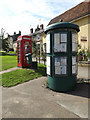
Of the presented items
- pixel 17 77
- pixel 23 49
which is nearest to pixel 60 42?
pixel 17 77

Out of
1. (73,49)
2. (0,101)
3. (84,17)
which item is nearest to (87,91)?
(73,49)

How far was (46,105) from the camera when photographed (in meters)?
3.22

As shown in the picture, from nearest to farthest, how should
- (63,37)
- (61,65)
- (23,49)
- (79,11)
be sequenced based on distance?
(63,37) < (61,65) < (23,49) < (79,11)

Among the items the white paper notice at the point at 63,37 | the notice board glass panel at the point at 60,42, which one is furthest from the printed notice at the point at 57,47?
the white paper notice at the point at 63,37

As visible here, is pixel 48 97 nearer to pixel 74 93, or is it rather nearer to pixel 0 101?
pixel 74 93

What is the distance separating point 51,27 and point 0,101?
10.8ft

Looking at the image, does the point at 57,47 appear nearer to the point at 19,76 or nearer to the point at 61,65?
the point at 61,65

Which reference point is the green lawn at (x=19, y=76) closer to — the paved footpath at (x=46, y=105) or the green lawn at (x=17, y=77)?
the green lawn at (x=17, y=77)

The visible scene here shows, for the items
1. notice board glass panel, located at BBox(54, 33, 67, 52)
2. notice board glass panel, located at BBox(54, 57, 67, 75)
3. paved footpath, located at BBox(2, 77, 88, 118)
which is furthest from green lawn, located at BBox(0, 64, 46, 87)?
notice board glass panel, located at BBox(54, 33, 67, 52)

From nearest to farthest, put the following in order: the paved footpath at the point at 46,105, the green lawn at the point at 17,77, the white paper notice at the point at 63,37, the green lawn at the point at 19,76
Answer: the paved footpath at the point at 46,105 < the white paper notice at the point at 63,37 < the green lawn at the point at 17,77 < the green lawn at the point at 19,76

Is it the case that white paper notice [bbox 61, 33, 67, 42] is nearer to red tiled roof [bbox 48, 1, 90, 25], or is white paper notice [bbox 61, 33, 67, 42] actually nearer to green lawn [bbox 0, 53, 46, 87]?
green lawn [bbox 0, 53, 46, 87]

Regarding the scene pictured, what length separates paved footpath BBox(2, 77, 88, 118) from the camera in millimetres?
2764

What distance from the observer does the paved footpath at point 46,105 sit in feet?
9.07

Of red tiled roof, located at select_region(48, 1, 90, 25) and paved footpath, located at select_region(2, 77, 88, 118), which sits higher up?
red tiled roof, located at select_region(48, 1, 90, 25)
